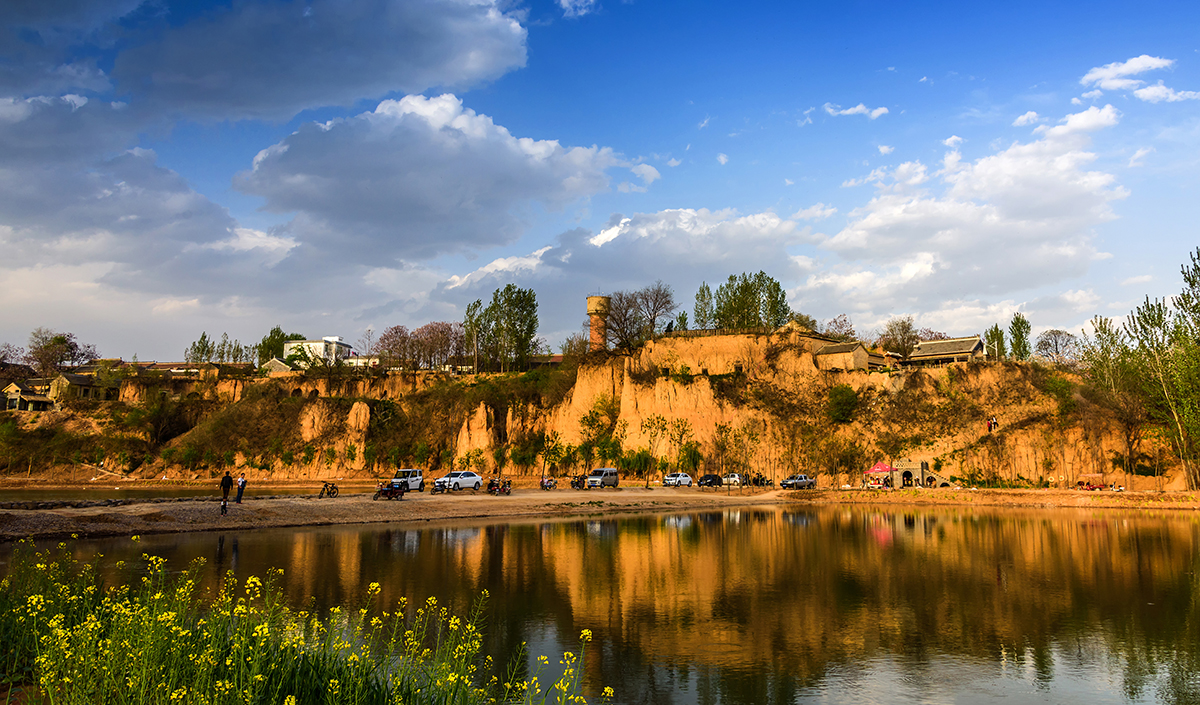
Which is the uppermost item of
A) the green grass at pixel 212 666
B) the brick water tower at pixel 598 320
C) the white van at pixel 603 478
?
the brick water tower at pixel 598 320

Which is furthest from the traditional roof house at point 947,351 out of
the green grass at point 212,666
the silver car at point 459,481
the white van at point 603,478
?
the green grass at point 212,666

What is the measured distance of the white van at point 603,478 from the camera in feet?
212

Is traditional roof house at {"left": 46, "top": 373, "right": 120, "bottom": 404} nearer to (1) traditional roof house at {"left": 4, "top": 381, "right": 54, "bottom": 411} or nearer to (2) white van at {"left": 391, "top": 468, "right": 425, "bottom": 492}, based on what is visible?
(1) traditional roof house at {"left": 4, "top": 381, "right": 54, "bottom": 411}

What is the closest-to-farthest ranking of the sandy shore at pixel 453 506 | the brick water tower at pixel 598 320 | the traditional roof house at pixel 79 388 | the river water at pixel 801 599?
the river water at pixel 801 599 < the sandy shore at pixel 453 506 < the brick water tower at pixel 598 320 < the traditional roof house at pixel 79 388

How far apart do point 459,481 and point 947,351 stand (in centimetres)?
6057

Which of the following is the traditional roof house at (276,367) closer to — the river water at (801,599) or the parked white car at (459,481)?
the parked white car at (459,481)

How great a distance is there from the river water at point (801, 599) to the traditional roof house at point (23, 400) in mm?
95059

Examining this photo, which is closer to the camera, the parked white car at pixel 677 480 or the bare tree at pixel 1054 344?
the parked white car at pixel 677 480

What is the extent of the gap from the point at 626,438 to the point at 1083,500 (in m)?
41.9

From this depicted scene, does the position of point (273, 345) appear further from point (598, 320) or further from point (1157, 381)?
point (1157, 381)

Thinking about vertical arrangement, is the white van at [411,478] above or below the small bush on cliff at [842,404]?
below

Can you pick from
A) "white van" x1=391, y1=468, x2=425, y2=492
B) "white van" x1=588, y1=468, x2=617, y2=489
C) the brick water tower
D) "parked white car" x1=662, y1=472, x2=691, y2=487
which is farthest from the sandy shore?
the brick water tower

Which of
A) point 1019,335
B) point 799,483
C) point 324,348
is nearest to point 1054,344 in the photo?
point 1019,335

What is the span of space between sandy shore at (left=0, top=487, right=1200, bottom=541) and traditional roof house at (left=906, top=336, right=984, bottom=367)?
29.5 meters
